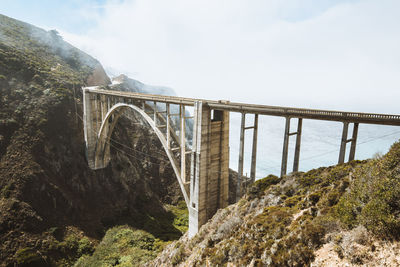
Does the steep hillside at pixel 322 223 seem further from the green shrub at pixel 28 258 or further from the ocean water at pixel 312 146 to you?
the ocean water at pixel 312 146

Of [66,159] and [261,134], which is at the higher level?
[66,159]

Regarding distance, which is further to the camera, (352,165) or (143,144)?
(143,144)

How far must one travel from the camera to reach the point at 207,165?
17281 millimetres

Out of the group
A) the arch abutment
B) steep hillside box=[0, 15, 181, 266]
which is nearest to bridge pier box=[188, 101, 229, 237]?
steep hillside box=[0, 15, 181, 266]

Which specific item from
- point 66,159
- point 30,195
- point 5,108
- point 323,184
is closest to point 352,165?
point 323,184

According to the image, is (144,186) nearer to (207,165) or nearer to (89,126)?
(89,126)

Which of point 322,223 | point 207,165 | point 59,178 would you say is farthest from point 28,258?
point 322,223

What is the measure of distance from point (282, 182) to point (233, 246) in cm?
472

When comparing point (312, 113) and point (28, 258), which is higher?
point (312, 113)

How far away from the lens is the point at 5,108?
28625mm

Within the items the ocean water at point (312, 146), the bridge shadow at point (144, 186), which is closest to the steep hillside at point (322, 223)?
the bridge shadow at point (144, 186)

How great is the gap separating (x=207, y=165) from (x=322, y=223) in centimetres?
1030

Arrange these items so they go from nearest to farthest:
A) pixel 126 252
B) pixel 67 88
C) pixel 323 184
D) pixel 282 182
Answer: pixel 323 184 → pixel 282 182 → pixel 126 252 → pixel 67 88

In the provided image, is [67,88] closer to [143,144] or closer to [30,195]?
[143,144]
